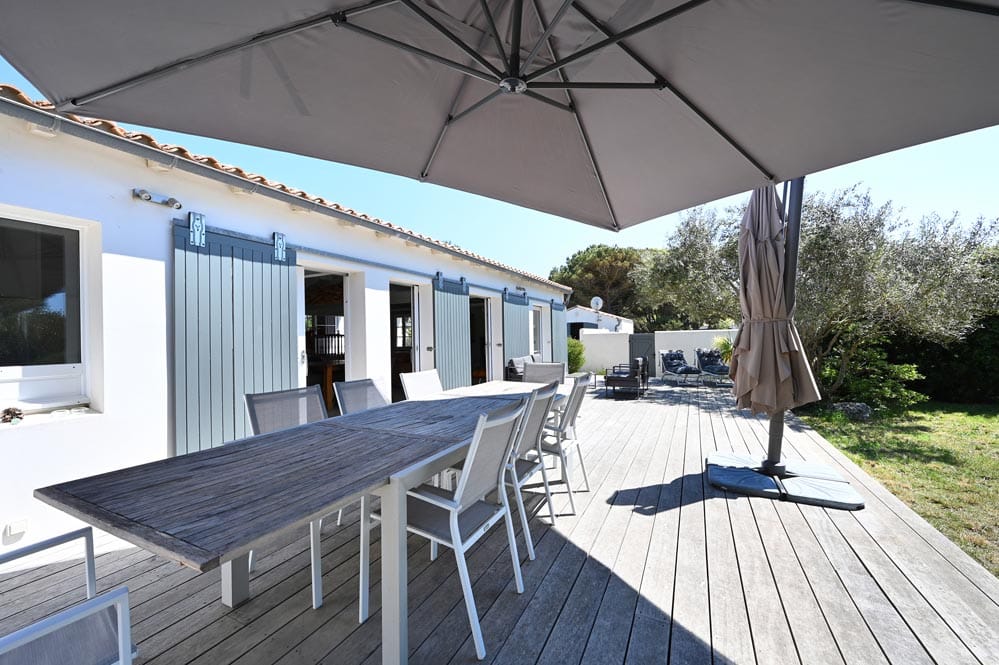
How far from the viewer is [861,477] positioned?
3.76 meters

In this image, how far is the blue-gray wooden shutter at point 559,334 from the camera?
11578mm

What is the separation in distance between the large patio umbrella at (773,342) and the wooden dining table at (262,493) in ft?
8.38

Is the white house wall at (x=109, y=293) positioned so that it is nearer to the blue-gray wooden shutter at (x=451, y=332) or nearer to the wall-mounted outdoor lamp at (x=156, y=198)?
the wall-mounted outdoor lamp at (x=156, y=198)

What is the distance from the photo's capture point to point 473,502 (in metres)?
1.96

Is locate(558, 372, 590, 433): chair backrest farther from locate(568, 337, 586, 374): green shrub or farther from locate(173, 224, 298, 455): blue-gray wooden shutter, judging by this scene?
locate(568, 337, 586, 374): green shrub

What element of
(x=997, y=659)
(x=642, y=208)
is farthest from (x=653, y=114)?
(x=997, y=659)

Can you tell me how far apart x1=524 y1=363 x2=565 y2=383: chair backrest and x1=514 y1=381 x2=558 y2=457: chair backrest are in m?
2.04

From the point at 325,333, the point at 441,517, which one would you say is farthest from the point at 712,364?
the point at 441,517

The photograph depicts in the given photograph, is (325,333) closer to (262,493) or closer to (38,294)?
(38,294)

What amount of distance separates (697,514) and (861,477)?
6.44ft

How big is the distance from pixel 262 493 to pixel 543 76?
2264mm

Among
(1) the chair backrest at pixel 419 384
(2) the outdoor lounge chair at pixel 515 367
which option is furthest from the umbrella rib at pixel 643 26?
(2) the outdoor lounge chair at pixel 515 367

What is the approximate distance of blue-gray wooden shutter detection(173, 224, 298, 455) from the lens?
329 cm

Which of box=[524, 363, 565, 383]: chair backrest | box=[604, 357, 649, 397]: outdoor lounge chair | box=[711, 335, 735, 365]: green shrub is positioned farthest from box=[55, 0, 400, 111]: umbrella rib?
box=[711, 335, 735, 365]: green shrub
